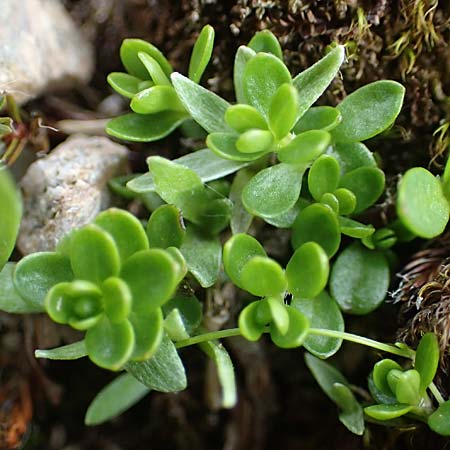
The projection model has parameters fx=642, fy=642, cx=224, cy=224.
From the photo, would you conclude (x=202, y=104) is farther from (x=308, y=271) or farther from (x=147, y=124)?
(x=308, y=271)

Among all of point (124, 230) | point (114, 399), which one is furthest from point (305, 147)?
point (114, 399)

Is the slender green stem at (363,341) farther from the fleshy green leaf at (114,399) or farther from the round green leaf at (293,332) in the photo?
the fleshy green leaf at (114,399)

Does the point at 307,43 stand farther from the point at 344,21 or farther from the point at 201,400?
the point at 201,400

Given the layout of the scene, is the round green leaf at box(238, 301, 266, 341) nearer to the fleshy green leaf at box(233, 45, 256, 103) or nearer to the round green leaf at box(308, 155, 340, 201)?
the round green leaf at box(308, 155, 340, 201)

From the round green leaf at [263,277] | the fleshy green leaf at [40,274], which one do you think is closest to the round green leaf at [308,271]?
the round green leaf at [263,277]

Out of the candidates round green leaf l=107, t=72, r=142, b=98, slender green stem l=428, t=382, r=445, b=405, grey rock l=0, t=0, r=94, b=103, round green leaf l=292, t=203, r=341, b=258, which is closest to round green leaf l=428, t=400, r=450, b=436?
slender green stem l=428, t=382, r=445, b=405
